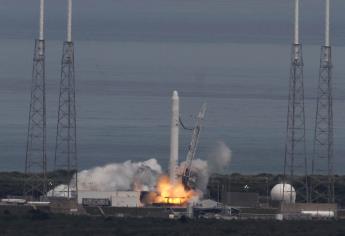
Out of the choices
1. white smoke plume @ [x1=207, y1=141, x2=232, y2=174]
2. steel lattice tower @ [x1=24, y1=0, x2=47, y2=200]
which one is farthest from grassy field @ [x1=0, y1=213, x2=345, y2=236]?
white smoke plume @ [x1=207, y1=141, x2=232, y2=174]

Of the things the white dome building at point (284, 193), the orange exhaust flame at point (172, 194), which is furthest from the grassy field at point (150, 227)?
the orange exhaust flame at point (172, 194)

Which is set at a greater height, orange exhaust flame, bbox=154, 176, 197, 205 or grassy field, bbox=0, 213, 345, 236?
orange exhaust flame, bbox=154, 176, 197, 205

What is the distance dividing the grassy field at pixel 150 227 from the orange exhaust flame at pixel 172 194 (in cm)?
1058

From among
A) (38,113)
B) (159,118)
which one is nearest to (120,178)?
(38,113)

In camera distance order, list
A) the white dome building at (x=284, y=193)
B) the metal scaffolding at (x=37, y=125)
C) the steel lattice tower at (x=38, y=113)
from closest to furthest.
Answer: the steel lattice tower at (x=38, y=113)
the metal scaffolding at (x=37, y=125)
the white dome building at (x=284, y=193)

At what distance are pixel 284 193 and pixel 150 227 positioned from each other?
523 inches

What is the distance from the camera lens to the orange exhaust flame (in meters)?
72.4

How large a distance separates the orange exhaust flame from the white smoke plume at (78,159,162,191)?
2.50 ft

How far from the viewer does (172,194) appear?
73125mm

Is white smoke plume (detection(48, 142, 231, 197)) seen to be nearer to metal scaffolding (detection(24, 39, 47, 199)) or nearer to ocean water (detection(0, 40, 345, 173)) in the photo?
metal scaffolding (detection(24, 39, 47, 199))

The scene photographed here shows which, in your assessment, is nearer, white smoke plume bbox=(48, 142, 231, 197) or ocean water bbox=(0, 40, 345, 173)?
white smoke plume bbox=(48, 142, 231, 197)

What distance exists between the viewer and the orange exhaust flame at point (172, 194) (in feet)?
238

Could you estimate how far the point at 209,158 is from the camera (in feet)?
264

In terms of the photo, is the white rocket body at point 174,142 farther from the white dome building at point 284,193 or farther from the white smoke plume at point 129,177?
the white dome building at point 284,193
